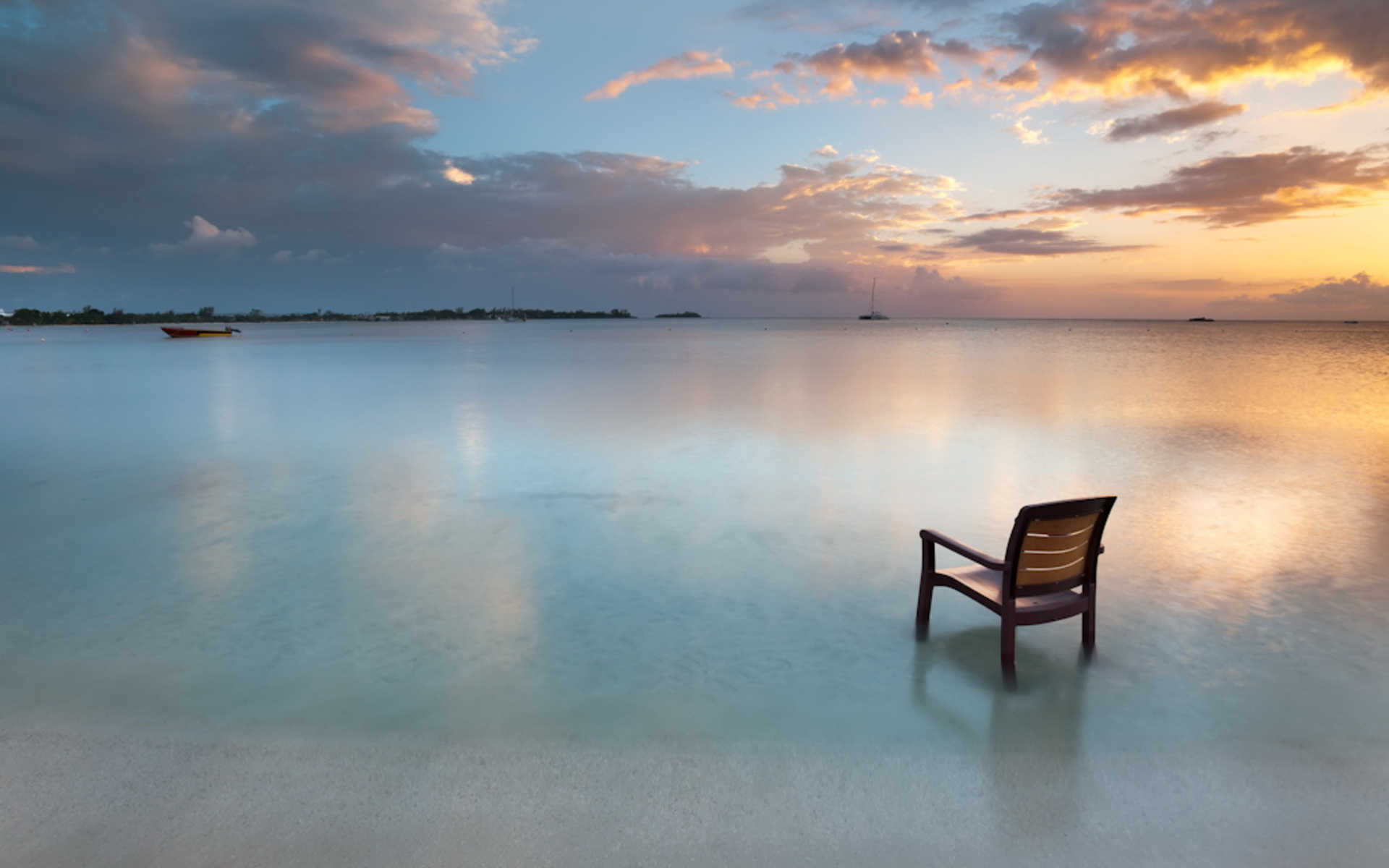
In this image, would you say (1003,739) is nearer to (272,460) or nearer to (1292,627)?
(1292,627)

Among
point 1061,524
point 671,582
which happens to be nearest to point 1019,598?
point 1061,524

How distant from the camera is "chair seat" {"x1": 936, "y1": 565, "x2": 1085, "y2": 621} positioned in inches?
205

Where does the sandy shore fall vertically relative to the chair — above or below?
below

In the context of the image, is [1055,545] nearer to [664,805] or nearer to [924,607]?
[924,607]

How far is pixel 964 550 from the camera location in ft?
18.6

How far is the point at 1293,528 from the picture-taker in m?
9.22

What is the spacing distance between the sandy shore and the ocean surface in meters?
0.24

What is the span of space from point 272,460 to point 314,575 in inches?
304

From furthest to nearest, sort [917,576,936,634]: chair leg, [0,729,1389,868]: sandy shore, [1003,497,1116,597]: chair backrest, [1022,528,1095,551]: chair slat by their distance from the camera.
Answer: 1. [917,576,936,634]: chair leg
2. [1022,528,1095,551]: chair slat
3. [1003,497,1116,597]: chair backrest
4. [0,729,1389,868]: sandy shore

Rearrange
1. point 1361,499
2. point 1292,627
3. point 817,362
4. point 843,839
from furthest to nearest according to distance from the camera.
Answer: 1. point 817,362
2. point 1361,499
3. point 1292,627
4. point 843,839

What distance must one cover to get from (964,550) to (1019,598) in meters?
0.55

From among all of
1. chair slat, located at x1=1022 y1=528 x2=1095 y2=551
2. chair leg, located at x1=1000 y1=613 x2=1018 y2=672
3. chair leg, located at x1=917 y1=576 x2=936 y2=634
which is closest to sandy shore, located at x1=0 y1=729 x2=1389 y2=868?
chair leg, located at x1=1000 y1=613 x2=1018 y2=672

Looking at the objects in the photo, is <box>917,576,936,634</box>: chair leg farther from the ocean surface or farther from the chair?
the chair

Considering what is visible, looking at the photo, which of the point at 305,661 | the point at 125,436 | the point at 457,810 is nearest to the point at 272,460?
the point at 125,436
